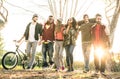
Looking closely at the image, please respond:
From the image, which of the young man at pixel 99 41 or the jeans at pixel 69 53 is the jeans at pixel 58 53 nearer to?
the jeans at pixel 69 53

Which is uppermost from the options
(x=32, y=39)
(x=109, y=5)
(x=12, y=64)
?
(x=109, y=5)

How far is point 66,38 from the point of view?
13969mm

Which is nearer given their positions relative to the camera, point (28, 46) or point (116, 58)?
point (28, 46)

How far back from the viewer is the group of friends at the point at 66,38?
45.4ft

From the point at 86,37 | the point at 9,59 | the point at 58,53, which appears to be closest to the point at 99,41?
the point at 86,37

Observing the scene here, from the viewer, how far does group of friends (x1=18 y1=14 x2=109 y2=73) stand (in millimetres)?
13844

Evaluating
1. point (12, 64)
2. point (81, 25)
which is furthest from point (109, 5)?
point (12, 64)

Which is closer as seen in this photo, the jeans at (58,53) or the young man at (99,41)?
the young man at (99,41)

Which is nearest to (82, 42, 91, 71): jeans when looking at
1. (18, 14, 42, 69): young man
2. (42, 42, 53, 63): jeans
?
(42, 42, 53, 63): jeans

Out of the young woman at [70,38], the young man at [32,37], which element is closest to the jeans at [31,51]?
the young man at [32,37]

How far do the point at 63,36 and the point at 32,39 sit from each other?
1.27 m

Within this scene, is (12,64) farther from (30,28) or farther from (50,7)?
(50,7)

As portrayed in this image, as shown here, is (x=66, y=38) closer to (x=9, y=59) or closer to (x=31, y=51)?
(x=31, y=51)

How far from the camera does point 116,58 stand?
21.0 m
